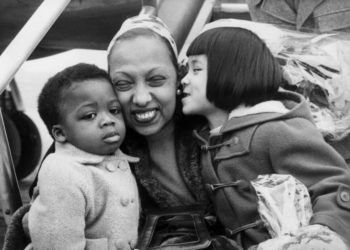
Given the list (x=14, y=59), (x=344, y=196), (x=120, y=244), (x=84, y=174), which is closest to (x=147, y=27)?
(x=14, y=59)

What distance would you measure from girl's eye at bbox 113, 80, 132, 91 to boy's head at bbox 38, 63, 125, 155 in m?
0.08

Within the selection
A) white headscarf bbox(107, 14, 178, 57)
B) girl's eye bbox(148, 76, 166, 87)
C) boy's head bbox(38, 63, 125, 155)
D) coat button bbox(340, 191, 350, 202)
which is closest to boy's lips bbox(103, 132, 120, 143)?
boy's head bbox(38, 63, 125, 155)

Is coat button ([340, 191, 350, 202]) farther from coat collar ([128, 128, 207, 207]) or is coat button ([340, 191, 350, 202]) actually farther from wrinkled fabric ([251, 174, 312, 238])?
coat collar ([128, 128, 207, 207])

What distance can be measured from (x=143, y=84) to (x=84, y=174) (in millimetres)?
352

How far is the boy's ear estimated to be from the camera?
5.26 ft

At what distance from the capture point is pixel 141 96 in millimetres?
1684

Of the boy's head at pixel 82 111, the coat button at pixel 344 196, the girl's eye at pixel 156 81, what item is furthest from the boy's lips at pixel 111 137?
the coat button at pixel 344 196

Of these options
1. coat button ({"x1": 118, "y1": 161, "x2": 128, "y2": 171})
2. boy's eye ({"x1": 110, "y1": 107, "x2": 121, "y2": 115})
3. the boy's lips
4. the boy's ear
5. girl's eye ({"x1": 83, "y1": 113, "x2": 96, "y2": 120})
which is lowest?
coat button ({"x1": 118, "y1": 161, "x2": 128, "y2": 171})

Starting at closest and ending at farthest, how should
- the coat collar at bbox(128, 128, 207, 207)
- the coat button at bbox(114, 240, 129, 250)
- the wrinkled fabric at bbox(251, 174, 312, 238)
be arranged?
the wrinkled fabric at bbox(251, 174, 312, 238), the coat button at bbox(114, 240, 129, 250), the coat collar at bbox(128, 128, 207, 207)

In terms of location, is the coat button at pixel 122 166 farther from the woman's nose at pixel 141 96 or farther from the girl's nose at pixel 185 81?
the girl's nose at pixel 185 81

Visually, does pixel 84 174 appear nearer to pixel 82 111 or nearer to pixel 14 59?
pixel 82 111

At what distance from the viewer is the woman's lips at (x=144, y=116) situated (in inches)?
67.4

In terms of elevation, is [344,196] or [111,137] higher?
[111,137]

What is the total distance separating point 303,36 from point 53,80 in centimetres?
95
